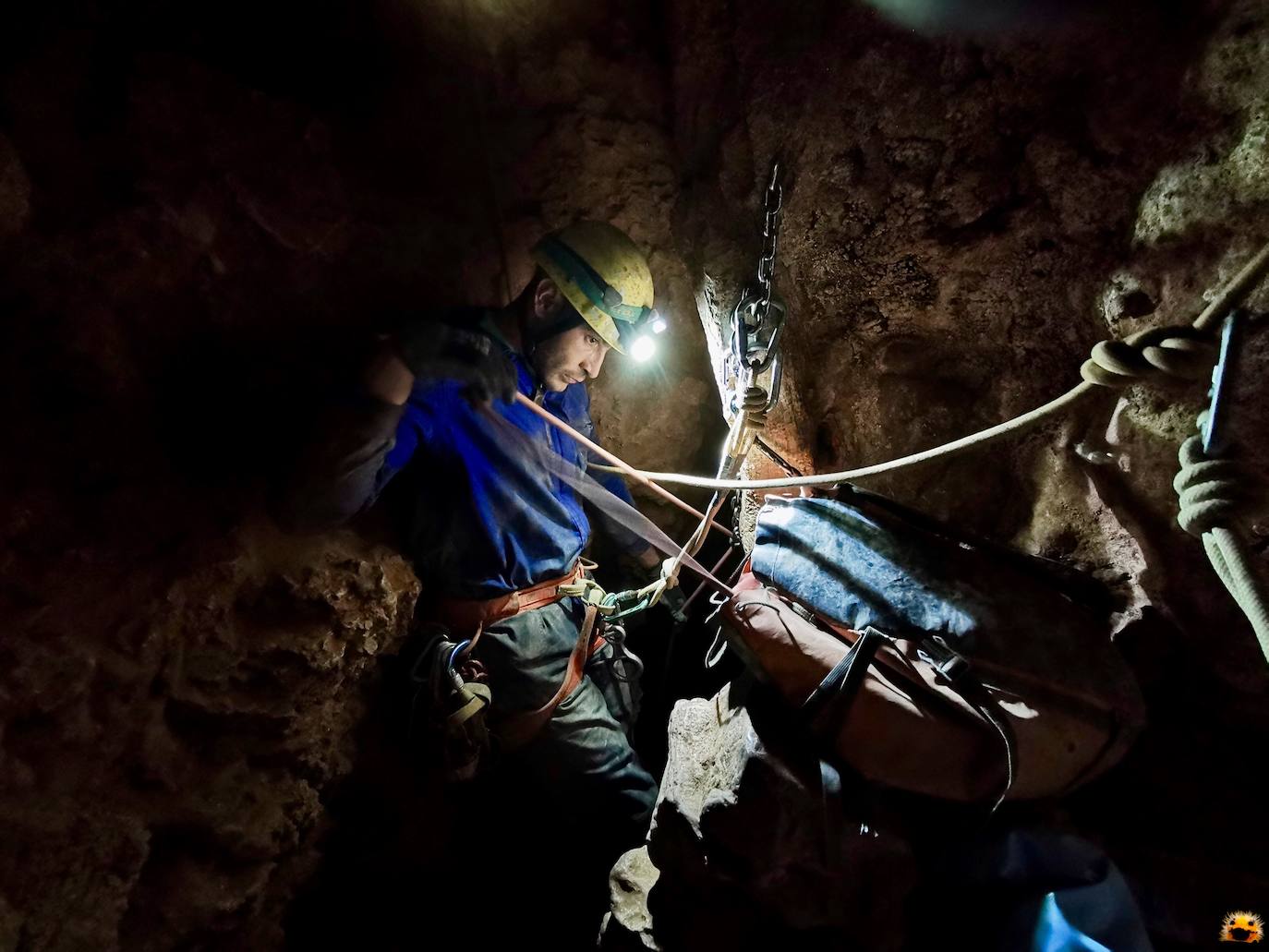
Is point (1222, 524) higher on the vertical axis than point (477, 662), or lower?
higher

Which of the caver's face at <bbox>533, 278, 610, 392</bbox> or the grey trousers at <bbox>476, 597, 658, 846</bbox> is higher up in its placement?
the caver's face at <bbox>533, 278, 610, 392</bbox>

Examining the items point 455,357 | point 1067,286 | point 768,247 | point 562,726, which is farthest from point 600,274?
point 562,726

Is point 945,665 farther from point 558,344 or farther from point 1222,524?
point 558,344

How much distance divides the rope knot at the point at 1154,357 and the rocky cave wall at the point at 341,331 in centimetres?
57

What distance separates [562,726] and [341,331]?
82.0 inches

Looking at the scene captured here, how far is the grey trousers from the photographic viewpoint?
2707mm

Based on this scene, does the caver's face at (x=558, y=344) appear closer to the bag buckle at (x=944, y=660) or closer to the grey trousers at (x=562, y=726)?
the grey trousers at (x=562, y=726)

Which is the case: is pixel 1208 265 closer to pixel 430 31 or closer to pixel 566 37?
pixel 566 37

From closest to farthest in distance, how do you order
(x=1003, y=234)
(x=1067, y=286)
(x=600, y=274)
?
(x=1067, y=286), (x=1003, y=234), (x=600, y=274)

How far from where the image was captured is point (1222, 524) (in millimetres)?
1139

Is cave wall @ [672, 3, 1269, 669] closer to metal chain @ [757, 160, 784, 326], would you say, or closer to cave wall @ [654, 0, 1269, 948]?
cave wall @ [654, 0, 1269, 948]

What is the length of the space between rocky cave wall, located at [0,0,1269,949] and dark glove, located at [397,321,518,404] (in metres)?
0.58

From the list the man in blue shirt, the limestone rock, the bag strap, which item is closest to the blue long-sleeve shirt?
the man in blue shirt

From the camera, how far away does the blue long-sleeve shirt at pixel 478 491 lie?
2590 millimetres
